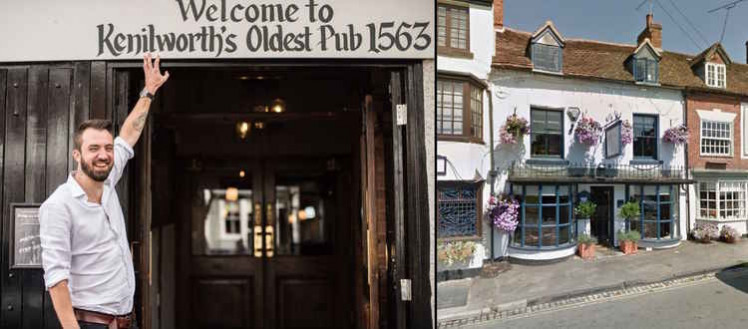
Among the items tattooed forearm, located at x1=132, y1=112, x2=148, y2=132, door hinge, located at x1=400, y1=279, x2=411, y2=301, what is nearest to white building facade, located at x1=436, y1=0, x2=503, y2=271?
door hinge, located at x1=400, y1=279, x2=411, y2=301

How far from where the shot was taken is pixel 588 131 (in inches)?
90.1

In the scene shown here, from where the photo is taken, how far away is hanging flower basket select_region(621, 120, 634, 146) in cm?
229

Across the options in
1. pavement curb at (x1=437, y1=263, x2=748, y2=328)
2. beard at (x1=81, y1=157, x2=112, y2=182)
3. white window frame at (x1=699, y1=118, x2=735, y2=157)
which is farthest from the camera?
beard at (x1=81, y1=157, x2=112, y2=182)

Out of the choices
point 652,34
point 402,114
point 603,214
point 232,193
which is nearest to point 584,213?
point 603,214

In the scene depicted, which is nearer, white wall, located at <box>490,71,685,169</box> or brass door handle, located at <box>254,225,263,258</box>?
white wall, located at <box>490,71,685,169</box>

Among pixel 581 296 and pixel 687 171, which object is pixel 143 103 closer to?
pixel 581 296

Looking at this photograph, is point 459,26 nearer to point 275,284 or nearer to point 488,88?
point 488,88

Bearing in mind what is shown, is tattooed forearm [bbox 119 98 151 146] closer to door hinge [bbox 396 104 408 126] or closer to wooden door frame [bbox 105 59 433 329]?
wooden door frame [bbox 105 59 433 329]

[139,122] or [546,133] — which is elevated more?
[139,122]

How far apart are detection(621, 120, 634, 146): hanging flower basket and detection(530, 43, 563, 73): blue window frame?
0.41 metres

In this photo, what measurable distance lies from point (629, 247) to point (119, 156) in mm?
2965

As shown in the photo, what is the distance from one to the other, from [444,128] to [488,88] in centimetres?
34

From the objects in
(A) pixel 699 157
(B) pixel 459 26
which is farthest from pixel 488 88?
(A) pixel 699 157

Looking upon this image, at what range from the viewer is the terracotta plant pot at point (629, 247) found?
93.0 inches
